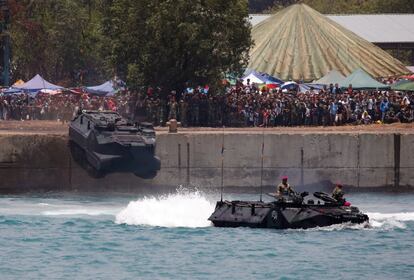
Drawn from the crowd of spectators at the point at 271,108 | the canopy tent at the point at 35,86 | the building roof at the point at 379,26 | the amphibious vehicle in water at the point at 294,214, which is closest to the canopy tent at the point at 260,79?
the crowd of spectators at the point at 271,108

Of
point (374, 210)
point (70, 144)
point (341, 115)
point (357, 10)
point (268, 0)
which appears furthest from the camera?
point (268, 0)

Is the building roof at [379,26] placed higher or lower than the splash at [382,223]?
higher

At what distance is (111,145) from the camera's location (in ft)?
216

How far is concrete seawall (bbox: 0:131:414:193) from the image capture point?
68125 mm

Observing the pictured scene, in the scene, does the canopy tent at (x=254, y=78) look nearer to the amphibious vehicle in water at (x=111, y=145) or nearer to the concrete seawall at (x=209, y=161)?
the concrete seawall at (x=209, y=161)

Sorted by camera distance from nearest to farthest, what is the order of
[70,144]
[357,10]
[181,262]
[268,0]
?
1. [181,262]
2. [70,144]
3. [357,10]
4. [268,0]

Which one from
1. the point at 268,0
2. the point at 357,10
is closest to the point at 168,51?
the point at 357,10

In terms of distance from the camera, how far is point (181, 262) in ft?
161

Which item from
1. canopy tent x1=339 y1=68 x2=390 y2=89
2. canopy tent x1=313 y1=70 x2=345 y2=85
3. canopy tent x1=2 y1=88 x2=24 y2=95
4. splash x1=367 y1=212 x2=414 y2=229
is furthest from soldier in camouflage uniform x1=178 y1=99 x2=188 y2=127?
splash x1=367 y1=212 x2=414 y2=229

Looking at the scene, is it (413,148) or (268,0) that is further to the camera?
(268,0)

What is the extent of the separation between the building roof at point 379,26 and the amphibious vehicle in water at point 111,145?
54.2 m

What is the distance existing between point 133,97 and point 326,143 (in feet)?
44.6

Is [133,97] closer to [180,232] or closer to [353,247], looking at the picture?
[180,232]

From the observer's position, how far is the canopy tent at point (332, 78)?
281 feet
